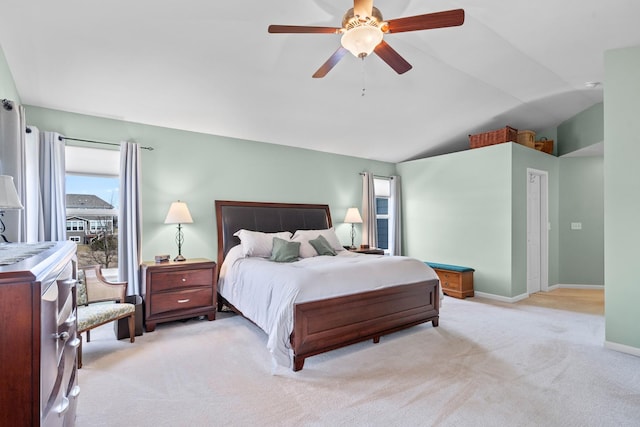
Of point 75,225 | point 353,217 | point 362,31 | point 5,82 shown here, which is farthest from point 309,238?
point 5,82

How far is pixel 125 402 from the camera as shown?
219 centimetres

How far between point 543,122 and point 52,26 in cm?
690

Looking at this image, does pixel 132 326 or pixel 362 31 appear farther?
pixel 132 326

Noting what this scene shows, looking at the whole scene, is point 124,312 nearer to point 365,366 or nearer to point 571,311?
point 365,366

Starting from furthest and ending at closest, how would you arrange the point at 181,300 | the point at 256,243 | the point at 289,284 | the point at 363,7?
the point at 256,243 < the point at 181,300 < the point at 289,284 < the point at 363,7

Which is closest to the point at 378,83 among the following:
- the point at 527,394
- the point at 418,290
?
the point at 418,290

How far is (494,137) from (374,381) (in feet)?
14.2

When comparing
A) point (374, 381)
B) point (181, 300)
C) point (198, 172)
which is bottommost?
point (374, 381)

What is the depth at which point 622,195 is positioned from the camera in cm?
309

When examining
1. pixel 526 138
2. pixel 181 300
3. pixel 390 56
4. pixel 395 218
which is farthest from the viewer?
pixel 395 218

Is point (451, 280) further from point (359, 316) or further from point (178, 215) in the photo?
point (178, 215)

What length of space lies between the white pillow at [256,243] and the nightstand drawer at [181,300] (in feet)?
2.22

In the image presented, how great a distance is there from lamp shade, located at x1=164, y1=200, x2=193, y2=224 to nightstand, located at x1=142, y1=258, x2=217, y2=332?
0.51 metres

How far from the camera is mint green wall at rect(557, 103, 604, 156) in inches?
193
